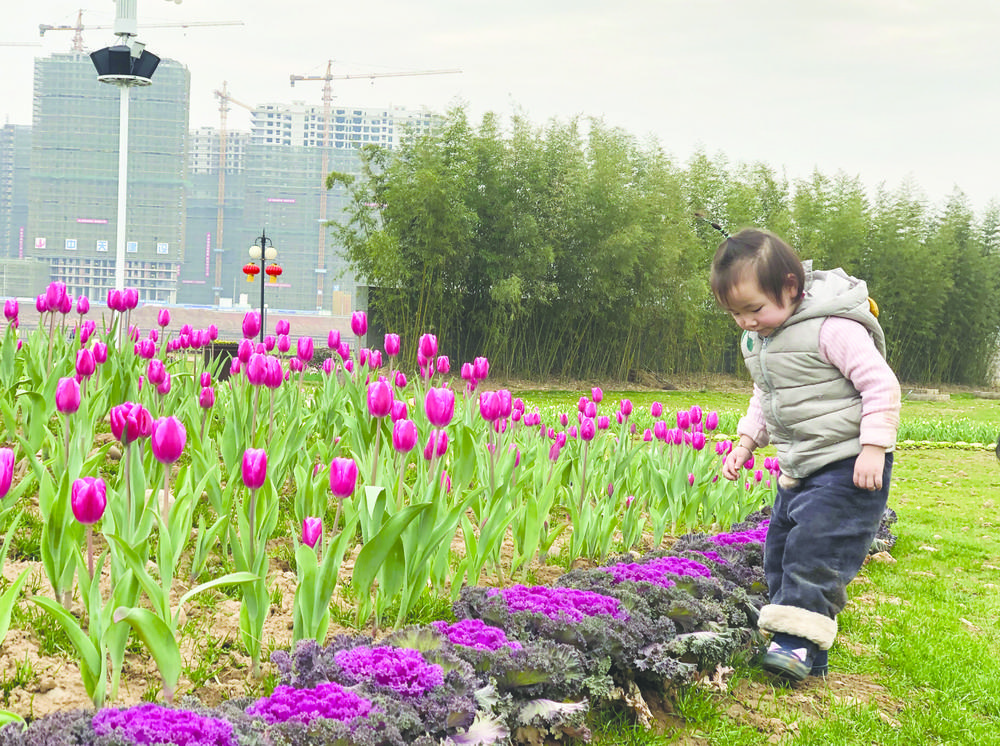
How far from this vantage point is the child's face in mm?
2123

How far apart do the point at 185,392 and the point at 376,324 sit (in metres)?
13.7

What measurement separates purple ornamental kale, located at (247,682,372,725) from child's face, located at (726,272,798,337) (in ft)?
4.22

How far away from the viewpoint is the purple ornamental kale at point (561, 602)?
1778mm

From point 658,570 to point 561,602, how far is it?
1.49ft

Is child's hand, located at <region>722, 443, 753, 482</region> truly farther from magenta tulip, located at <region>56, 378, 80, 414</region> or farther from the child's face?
magenta tulip, located at <region>56, 378, 80, 414</region>

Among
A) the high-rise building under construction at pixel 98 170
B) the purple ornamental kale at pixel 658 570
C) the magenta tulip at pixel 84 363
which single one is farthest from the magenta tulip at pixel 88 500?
the high-rise building under construction at pixel 98 170

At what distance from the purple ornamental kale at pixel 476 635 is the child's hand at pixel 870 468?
90 cm

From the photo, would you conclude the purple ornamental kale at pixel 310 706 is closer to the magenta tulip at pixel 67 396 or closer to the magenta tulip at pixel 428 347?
the magenta tulip at pixel 67 396

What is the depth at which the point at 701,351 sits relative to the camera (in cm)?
1867

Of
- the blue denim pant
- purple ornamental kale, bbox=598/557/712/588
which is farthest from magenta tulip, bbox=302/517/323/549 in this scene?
the blue denim pant

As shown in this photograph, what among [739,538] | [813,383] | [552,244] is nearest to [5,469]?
[813,383]

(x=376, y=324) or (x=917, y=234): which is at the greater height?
(x=917, y=234)

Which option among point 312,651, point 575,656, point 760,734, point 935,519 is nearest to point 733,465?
point 760,734

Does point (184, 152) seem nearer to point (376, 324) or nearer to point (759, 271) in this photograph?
point (376, 324)
